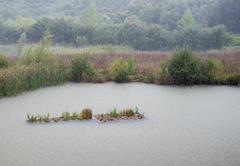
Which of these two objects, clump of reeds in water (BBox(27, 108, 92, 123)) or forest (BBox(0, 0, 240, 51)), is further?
forest (BBox(0, 0, 240, 51))

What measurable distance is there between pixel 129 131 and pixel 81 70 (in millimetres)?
5783

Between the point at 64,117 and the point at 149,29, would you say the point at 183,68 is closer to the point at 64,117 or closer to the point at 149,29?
the point at 64,117

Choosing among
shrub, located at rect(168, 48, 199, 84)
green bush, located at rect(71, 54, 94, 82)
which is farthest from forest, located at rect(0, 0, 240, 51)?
shrub, located at rect(168, 48, 199, 84)

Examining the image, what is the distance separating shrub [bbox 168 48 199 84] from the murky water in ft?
2.78

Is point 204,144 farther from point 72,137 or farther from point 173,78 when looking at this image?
point 173,78

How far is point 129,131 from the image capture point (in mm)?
8773

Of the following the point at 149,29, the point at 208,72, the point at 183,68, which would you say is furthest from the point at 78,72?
the point at 149,29

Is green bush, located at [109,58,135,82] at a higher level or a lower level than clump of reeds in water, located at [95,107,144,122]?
higher

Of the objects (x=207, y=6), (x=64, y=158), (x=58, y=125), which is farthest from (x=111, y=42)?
(x=64, y=158)

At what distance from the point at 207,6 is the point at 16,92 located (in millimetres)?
28234

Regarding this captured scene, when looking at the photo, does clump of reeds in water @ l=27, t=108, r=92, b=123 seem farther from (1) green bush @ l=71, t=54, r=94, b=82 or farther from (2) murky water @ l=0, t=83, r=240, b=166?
(1) green bush @ l=71, t=54, r=94, b=82

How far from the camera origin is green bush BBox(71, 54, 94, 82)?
14266mm

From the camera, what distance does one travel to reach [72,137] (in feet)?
27.4

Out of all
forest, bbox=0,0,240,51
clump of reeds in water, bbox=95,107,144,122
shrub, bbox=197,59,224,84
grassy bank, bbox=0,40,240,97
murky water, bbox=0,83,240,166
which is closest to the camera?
murky water, bbox=0,83,240,166
